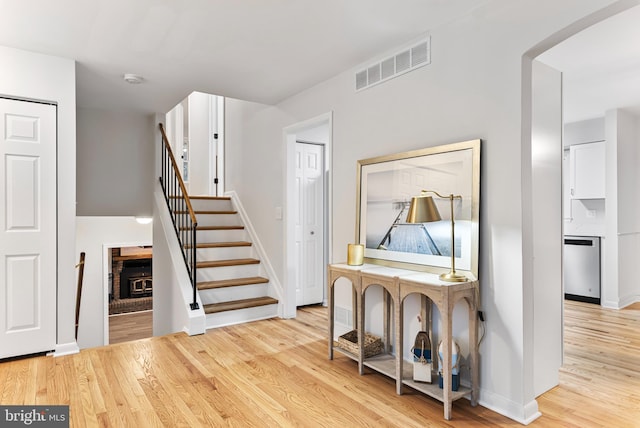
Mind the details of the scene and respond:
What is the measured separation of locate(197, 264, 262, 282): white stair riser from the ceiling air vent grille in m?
2.55

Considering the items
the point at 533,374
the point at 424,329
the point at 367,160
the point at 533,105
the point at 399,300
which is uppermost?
the point at 533,105

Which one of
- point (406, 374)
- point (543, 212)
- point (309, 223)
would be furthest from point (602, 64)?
point (309, 223)

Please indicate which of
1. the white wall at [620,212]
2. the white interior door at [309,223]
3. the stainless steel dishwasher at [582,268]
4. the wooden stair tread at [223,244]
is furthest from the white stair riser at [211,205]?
the white wall at [620,212]

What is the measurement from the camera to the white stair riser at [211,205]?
17.6 ft

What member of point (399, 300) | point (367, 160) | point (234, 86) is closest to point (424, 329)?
point (399, 300)

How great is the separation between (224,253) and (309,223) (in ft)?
3.78

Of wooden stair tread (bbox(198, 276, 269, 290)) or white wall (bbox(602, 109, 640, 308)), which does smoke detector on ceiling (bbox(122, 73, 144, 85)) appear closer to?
wooden stair tread (bbox(198, 276, 269, 290))

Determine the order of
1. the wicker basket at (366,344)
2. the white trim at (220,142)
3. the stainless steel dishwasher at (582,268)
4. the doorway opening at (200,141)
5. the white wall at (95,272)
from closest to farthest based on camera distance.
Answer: the wicker basket at (366,344) → the stainless steel dishwasher at (582,268) → the white wall at (95,272) → the white trim at (220,142) → the doorway opening at (200,141)

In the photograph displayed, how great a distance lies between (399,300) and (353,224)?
1.05 meters

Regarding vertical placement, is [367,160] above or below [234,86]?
below

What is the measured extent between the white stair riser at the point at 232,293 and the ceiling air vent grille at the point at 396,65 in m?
2.54

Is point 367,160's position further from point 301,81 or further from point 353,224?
point 301,81

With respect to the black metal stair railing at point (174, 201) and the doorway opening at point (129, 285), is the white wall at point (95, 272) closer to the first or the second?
the doorway opening at point (129, 285)

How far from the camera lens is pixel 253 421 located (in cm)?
219
